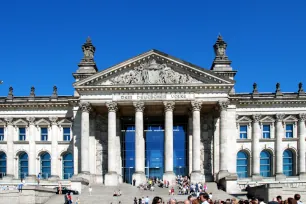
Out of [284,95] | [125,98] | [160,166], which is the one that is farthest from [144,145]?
[284,95]

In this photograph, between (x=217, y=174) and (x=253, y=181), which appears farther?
(x=253, y=181)

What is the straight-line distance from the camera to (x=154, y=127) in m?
69.4

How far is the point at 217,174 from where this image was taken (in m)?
62.9

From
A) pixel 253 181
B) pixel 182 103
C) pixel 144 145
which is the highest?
pixel 182 103

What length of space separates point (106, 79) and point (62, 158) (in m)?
15.5

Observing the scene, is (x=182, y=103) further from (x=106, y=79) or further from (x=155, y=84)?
(x=106, y=79)

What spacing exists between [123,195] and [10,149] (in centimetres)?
2398

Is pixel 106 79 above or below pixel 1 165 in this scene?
above

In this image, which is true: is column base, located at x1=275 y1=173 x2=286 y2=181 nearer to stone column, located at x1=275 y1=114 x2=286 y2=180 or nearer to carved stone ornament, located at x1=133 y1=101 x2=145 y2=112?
stone column, located at x1=275 y1=114 x2=286 y2=180

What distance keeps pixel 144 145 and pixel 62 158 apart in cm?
1255

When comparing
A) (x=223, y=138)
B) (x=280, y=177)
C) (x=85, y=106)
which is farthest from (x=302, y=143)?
(x=85, y=106)

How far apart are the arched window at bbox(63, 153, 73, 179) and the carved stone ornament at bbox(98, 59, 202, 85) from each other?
1445cm

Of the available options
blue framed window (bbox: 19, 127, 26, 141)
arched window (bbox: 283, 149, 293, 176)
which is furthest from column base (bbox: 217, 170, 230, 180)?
blue framed window (bbox: 19, 127, 26, 141)

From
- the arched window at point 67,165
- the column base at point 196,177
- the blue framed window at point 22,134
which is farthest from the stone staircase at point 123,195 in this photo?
the blue framed window at point 22,134
